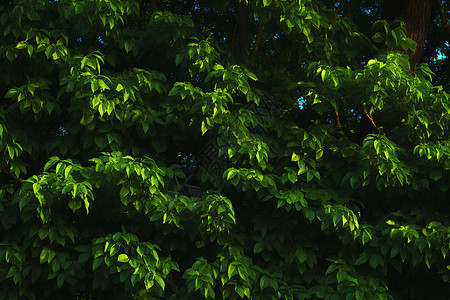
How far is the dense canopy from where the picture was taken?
6535 millimetres

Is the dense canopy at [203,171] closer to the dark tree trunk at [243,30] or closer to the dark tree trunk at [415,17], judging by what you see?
the dark tree trunk at [243,30]

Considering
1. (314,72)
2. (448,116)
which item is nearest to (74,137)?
(314,72)

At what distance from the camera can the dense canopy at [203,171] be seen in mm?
→ 6535

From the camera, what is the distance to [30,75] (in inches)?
302

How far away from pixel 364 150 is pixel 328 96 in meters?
0.70

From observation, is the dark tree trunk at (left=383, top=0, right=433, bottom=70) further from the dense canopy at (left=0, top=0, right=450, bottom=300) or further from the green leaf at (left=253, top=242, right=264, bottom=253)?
the green leaf at (left=253, top=242, right=264, bottom=253)

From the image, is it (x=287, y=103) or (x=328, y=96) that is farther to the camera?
(x=287, y=103)

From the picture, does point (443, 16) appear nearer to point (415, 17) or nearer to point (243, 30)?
point (415, 17)

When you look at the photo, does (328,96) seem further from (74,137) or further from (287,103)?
(74,137)

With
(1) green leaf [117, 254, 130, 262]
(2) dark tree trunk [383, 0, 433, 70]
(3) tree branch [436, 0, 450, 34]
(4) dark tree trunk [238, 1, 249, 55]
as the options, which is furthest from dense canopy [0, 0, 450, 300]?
(3) tree branch [436, 0, 450, 34]

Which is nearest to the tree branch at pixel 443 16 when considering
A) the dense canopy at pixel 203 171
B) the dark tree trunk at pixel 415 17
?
the dark tree trunk at pixel 415 17

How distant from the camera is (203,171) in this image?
734 centimetres

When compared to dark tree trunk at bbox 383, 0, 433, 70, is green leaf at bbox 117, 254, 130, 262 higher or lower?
lower

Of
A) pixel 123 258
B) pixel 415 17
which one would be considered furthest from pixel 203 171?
pixel 415 17
